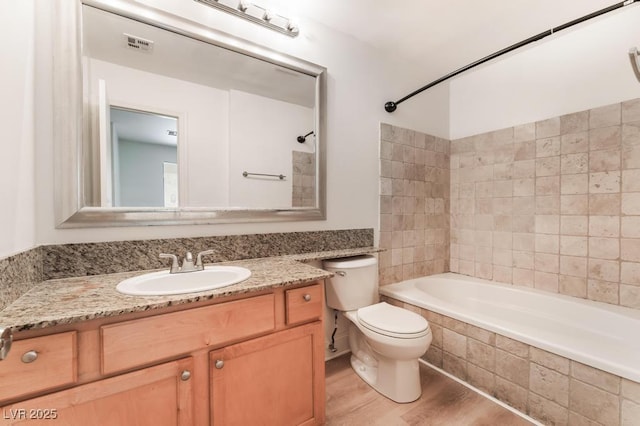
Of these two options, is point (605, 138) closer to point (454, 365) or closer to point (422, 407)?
point (454, 365)

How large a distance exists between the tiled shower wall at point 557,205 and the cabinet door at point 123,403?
8.02 ft

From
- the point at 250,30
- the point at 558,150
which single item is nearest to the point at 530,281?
the point at 558,150

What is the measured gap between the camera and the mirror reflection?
1244 millimetres

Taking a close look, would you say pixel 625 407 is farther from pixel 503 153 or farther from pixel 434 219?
pixel 503 153

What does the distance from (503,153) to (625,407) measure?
5.85 ft

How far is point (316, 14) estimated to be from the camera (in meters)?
1.77

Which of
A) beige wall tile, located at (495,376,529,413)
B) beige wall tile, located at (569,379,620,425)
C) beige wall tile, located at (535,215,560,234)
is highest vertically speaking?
beige wall tile, located at (535,215,560,234)

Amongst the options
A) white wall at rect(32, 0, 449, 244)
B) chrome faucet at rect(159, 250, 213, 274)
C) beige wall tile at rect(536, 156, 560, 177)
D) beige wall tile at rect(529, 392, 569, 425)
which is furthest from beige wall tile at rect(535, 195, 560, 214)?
chrome faucet at rect(159, 250, 213, 274)

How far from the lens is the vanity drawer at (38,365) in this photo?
2.29 ft

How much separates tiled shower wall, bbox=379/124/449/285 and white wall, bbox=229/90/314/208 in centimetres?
79

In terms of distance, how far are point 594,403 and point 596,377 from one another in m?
0.12

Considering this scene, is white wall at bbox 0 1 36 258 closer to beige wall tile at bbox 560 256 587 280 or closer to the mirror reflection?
the mirror reflection

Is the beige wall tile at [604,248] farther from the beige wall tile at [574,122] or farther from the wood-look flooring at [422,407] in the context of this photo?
the wood-look flooring at [422,407]

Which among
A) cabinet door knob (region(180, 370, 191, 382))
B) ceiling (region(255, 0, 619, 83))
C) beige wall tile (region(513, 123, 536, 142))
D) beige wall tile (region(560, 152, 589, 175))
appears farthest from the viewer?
beige wall tile (region(513, 123, 536, 142))
